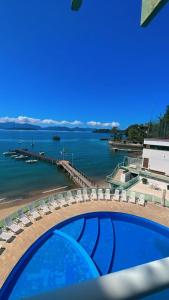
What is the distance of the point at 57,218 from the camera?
47.3 ft

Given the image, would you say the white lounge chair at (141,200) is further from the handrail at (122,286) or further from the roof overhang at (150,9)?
the handrail at (122,286)

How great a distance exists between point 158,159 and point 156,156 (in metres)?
0.43

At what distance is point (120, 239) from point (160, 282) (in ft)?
43.3

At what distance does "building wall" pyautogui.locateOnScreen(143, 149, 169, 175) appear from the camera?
23.0 metres

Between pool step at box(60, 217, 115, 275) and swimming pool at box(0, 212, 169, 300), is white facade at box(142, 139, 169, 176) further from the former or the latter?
pool step at box(60, 217, 115, 275)

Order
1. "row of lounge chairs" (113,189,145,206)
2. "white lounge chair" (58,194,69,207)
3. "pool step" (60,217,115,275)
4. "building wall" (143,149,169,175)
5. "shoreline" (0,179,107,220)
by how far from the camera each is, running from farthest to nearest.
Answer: "shoreline" (0,179,107,220)
"building wall" (143,149,169,175)
"row of lounge chairs" (113,189,145,206)
"white lounge chair" (58,194,69,207)
"pool step" (60,217,115,275)

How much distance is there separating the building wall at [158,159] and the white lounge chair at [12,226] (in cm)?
1626

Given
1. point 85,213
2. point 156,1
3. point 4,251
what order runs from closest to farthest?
point 156,1, point 4,251, point 85,213

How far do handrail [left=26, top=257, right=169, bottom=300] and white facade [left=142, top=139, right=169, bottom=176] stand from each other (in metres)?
23.4

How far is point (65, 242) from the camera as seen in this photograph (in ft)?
41.3

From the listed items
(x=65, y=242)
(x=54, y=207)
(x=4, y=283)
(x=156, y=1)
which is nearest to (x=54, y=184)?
(x=54, y=207)

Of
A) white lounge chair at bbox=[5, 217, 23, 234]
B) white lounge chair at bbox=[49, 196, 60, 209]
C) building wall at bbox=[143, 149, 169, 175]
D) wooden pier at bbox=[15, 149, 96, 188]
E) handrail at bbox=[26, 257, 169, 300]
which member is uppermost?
handrail at bbox=[26, 257, 169, 300]

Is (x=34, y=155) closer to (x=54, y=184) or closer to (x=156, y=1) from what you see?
(x=54, y=184)

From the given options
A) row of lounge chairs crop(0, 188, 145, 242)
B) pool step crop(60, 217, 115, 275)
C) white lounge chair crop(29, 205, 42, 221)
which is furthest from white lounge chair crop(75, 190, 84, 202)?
white lounge chair crop(29, 205, 42, 221)
